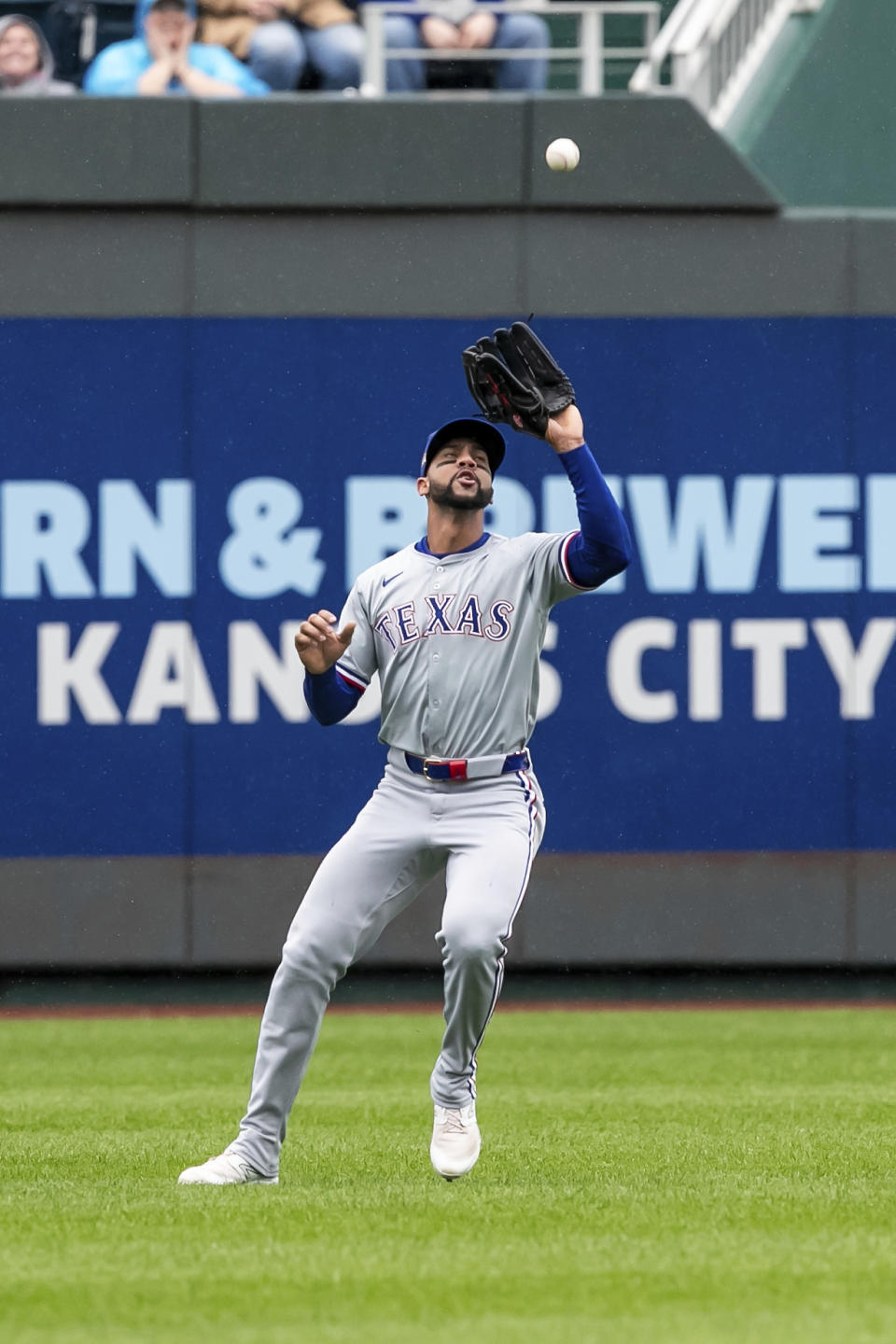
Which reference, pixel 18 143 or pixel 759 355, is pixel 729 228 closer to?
pixel 759 355

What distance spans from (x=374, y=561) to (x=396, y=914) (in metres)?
5.91

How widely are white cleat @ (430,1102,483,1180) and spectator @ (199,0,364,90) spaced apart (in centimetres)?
751

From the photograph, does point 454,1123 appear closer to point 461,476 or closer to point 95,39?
point 461,476

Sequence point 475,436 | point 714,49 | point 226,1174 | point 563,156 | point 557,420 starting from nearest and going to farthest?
Result: point 226,1174 → point 557,420 → point 475,436 → point 563,156 → point 714,49

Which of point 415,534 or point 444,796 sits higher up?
point 415,534

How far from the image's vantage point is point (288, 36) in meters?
11.6

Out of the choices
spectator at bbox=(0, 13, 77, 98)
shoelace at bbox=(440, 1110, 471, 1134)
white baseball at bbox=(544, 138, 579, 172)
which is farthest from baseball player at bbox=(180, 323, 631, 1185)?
spectator at bbox=(0, 13, 77, 98)

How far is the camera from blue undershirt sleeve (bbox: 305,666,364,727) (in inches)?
228

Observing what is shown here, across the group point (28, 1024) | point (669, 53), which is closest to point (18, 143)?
point (669, 53)

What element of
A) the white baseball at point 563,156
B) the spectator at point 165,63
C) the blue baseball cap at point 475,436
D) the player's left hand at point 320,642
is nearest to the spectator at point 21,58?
the spectator at point 165,63

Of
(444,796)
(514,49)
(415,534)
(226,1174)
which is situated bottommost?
(226,1174)

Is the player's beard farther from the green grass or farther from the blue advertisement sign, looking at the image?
the blue advertisement sign

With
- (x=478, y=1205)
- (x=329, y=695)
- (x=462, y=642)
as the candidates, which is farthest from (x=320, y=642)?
(x=478, y=1205)

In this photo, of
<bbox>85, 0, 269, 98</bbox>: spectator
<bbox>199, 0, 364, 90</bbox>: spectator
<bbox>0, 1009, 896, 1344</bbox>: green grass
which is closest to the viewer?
<bbox>0, 1009, 896, 1344</bbox>: green grass
